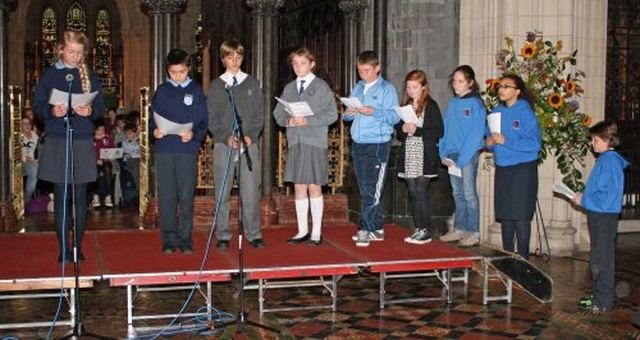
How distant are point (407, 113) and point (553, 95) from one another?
7.68 ft

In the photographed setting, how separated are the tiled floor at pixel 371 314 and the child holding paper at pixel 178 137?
78 centimetres

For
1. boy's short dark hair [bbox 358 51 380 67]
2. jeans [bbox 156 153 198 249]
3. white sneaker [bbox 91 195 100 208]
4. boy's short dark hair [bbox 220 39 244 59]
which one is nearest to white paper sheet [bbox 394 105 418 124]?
boy's short dark hair [bbox 358 51 380 67]

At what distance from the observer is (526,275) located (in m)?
7.38

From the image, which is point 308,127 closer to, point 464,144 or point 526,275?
point 464,144

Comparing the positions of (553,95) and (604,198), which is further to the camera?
(553,95)

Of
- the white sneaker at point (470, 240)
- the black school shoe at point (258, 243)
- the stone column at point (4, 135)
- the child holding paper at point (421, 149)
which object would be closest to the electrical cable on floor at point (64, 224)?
the black school shoe at point (258, 243)

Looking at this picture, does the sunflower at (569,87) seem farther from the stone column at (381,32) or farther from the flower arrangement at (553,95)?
→ the stone column at (381,32)

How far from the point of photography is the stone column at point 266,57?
10359 millimetres

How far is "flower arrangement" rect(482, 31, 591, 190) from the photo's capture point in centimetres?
922

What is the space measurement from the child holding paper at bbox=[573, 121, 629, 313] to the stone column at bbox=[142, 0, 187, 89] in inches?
205

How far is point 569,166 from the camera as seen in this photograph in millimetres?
9781

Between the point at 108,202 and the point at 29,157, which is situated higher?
the point at 29,157

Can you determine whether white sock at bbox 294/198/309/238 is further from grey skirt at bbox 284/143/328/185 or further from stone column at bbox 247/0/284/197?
stone column at bbox 247/0/284/197

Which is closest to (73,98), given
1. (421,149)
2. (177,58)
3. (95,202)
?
(177,58)
